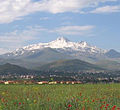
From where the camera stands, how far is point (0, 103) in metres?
20.0

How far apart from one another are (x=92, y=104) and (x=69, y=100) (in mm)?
1988

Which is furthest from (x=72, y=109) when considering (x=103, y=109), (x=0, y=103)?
(x=0, y=103)

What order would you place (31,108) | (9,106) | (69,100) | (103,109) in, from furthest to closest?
(69,100), (9,106), (31,108), (103,109)

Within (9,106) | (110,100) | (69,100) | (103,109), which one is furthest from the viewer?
(110,100)

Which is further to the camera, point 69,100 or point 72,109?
point 69,100

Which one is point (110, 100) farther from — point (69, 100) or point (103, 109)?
point (103, 109)

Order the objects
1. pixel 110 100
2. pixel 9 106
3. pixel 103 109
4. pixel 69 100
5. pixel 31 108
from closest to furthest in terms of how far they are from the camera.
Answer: pixel 103 109, pixel 31 108, pixel 9 106, pixel 69 100, pixel 110 100

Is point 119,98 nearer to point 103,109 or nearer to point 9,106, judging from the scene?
point 103,109

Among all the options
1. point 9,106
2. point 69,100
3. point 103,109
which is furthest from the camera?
point 69,100

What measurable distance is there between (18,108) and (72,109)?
152 inches

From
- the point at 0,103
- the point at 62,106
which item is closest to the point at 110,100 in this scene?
the point at 62,106

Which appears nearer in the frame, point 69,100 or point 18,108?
point 18,108

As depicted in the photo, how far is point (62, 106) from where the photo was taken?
778 inches

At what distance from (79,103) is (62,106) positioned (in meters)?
1.43
